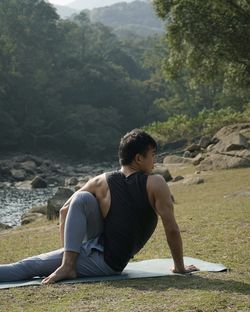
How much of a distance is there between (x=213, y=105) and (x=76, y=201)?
6321cm

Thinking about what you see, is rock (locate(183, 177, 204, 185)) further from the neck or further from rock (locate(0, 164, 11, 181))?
rock (locate(0, 164, 11, 181))

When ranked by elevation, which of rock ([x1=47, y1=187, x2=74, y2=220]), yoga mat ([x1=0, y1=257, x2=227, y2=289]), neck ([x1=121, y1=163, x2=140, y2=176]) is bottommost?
rock ([x1=47, y1=187, x2=74, y2=220])

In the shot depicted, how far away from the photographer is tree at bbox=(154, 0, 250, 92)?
20047 millimetres

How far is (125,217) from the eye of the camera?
5027 millimetres

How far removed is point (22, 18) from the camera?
73438 millimetres

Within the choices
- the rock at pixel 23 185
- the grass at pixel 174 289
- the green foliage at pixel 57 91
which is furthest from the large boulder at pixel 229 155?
the green foliage at pixel 57 91

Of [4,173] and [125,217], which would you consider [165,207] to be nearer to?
[125,217]

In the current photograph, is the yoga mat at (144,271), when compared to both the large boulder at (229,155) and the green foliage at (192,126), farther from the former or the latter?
the green foliage at (192,126)

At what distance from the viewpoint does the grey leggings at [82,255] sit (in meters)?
5.00

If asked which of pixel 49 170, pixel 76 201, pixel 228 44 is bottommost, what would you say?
pixel 49 170

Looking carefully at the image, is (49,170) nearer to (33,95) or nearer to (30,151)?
(30,151)

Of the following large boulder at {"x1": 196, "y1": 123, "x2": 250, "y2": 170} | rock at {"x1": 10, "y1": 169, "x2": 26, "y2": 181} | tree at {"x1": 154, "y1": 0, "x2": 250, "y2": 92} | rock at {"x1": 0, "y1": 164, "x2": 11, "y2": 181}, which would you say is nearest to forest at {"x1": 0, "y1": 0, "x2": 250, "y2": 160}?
large boulder at {"x1": 196, "y1": 123, "x2": 250, "y2": 170}

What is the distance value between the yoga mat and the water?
509 inches

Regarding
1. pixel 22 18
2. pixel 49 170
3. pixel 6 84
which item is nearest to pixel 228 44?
pixel 49 170
